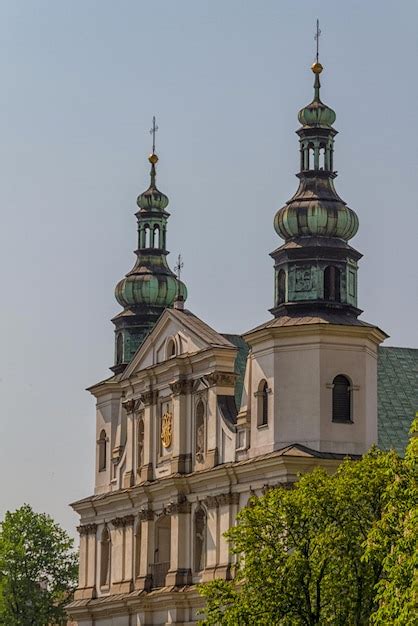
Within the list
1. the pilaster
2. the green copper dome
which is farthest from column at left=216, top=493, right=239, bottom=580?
the green copper dome

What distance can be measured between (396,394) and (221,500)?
735 centimetres

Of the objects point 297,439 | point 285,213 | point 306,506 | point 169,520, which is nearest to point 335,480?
point 306,506

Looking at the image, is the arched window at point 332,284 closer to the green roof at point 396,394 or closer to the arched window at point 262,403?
the arched window at point 262,403

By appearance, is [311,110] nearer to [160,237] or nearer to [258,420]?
[258,420]

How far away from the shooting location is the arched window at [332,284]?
66312mm

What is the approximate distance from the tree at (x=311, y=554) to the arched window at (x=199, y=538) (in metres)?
16.1

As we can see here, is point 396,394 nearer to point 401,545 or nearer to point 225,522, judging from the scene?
point 225,522

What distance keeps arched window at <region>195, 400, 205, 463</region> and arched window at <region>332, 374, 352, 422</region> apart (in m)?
7.50

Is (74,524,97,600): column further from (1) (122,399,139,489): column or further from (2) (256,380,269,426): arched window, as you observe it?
(2) (256,380,269,426): arched window

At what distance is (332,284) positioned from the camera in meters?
66.4

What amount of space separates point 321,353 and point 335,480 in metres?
12.0

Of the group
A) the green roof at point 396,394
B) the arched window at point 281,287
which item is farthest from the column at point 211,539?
the arched window at point 281,287

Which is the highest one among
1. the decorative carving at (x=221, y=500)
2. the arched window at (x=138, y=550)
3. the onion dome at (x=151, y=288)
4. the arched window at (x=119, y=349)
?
the onion dome at (x=151, y=288)

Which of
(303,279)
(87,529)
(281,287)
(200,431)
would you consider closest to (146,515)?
(200,431)
